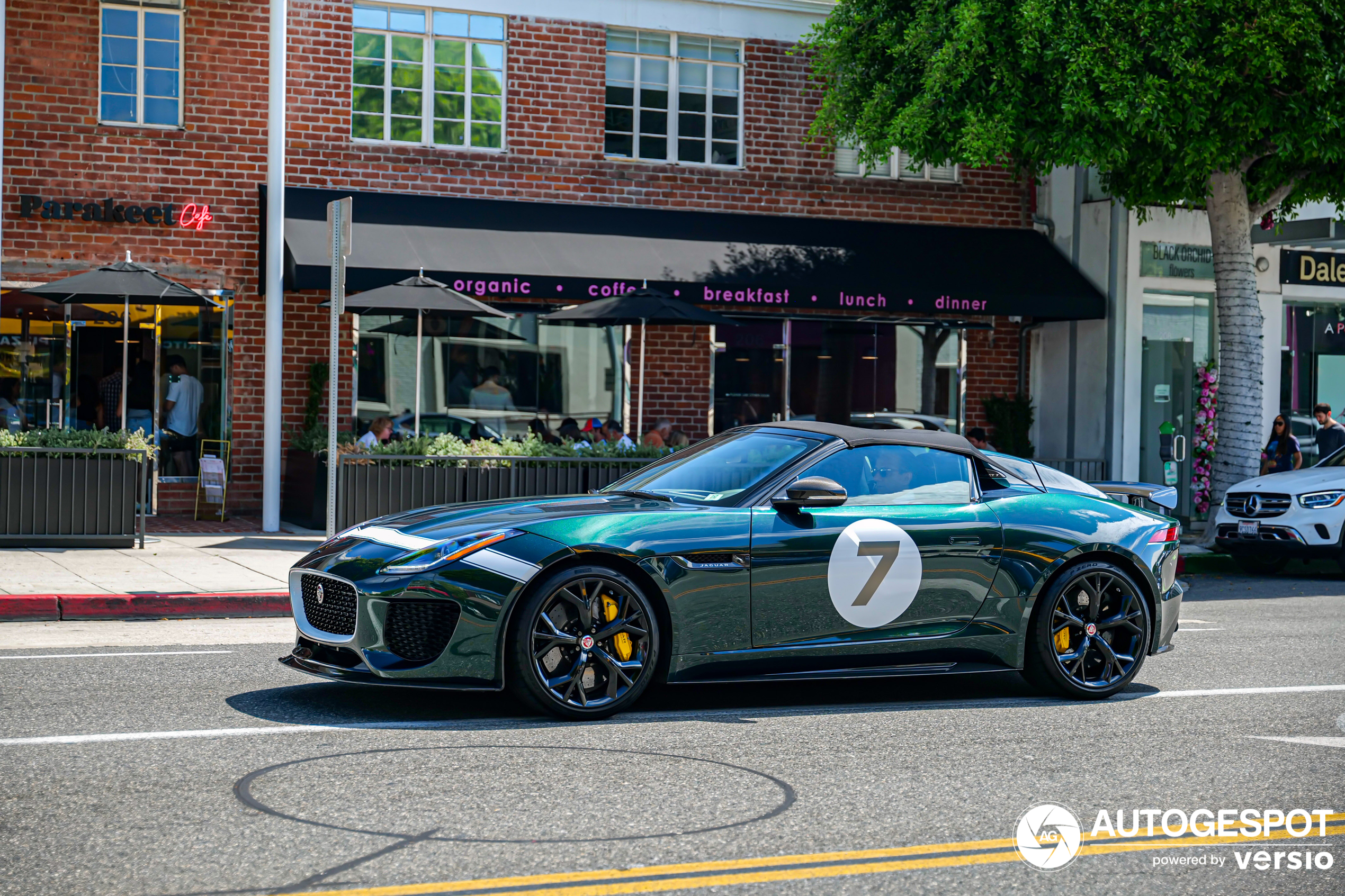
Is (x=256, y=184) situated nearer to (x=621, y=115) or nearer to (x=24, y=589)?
(x=621, y=115)

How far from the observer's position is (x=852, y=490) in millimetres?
7055

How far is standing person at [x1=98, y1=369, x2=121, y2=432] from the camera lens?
16.9 meters

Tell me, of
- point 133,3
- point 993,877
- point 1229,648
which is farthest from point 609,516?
point 133,3

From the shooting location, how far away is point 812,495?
6.66 meters

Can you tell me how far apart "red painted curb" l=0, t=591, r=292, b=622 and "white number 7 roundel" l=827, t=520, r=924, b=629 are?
5477 millimetres

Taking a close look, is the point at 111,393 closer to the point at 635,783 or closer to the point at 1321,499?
the point at 635,783

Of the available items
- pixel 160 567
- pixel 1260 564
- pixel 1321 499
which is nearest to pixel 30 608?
pixel 160 567

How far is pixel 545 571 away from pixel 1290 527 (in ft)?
36.7

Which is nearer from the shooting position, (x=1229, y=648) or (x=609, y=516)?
(x=609, y=516)

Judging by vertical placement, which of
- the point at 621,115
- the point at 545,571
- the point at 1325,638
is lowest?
the point at 1325,638

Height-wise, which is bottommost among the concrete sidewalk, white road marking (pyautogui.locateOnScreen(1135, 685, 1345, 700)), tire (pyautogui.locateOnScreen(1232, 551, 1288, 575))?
tire (pyautogui.locateOnScreen(1232, 551, 1288, 575))

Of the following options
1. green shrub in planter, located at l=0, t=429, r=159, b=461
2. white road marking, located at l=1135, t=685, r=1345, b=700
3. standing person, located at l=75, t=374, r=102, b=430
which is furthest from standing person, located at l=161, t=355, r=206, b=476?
white road marking, located at l=1135, t=685, r=1345, b=700

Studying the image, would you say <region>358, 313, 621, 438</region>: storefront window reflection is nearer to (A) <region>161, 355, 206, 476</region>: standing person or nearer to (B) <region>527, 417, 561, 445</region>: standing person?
(B) <region>527, 417, 561, 445</region>: standing person

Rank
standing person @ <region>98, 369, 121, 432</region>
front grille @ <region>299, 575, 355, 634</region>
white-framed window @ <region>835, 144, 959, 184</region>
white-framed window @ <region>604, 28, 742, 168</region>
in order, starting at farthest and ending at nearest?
white-framed window @ <region>835, 144, 959, 184</region> → white-framed window @ <region>604, 28, 742, 168</region> → standing person @ <region>98, 369, 121, 432</region> → front grille @ <region>299, 575, 355, 634</region>
